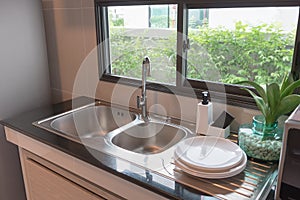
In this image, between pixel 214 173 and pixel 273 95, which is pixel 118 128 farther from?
pixel 273 95

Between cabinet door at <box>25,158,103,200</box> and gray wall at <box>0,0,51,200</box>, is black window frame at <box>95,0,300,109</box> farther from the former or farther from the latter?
cabinet door at <box>25,158,103,200</box>

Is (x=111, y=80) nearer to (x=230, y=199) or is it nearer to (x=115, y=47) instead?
(x=115, y=47)

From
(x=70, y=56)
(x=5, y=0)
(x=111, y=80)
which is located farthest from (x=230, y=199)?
(x=5, y=0)

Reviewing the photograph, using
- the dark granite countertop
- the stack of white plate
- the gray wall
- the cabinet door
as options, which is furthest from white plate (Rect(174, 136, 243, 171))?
the gray wall

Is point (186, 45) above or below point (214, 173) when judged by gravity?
above

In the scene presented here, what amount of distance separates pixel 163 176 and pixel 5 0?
146cm

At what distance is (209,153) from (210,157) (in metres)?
0.04

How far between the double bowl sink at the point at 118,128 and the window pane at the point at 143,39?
0.28 meters

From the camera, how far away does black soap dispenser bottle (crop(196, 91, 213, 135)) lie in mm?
1340

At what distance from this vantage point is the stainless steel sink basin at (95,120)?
1690 mm

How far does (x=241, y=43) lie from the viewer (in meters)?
1.38

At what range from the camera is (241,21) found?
1.35 meters

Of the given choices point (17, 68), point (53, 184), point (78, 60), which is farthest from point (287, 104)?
point (17, 68)

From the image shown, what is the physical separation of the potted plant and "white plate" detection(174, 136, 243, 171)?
0.20 ft
